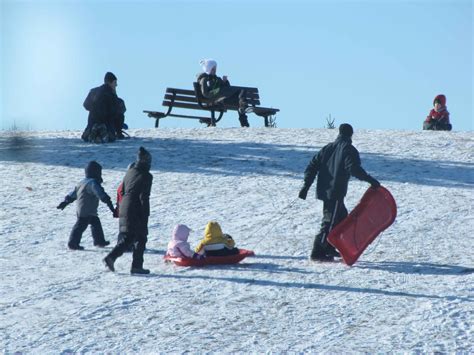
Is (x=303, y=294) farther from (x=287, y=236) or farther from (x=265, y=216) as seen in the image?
(x=265, y=216)

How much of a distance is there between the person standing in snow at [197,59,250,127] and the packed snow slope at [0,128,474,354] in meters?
3.69

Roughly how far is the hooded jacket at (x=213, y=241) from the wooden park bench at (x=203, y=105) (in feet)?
41.8

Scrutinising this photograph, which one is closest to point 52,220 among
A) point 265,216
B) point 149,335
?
point 265,216

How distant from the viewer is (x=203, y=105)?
26.1 meters

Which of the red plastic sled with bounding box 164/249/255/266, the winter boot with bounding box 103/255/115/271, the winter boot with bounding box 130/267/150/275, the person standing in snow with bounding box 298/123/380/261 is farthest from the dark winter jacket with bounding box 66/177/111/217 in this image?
the person standing in snow with bounding box 298/123/380/261

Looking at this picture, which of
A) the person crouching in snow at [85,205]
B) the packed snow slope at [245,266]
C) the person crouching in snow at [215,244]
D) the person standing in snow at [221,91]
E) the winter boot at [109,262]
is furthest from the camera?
the person standing in snow at [221,91]

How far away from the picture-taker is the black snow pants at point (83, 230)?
1379 centimetres

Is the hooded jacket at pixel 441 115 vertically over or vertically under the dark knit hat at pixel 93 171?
over

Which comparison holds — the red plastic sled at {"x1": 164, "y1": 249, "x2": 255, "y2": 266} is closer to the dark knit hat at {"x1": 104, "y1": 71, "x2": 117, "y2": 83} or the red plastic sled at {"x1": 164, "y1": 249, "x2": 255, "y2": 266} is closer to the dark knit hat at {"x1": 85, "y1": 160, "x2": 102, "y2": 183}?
the dark knit hat at {"x1": 85, "y1": 160, "x2": 102, "y2": 183}

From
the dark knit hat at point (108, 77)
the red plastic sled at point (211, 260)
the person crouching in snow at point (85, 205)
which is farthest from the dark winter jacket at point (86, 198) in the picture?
the dark knit hat at point (108, 77)

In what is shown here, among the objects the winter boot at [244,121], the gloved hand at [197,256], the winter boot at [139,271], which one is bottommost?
the winter boot at [139,271]

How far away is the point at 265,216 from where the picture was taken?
1553cm

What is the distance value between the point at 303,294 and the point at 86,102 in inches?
465

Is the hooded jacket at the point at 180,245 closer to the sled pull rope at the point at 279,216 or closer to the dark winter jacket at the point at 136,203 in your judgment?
the dark winter jacket at the point at 136,203
